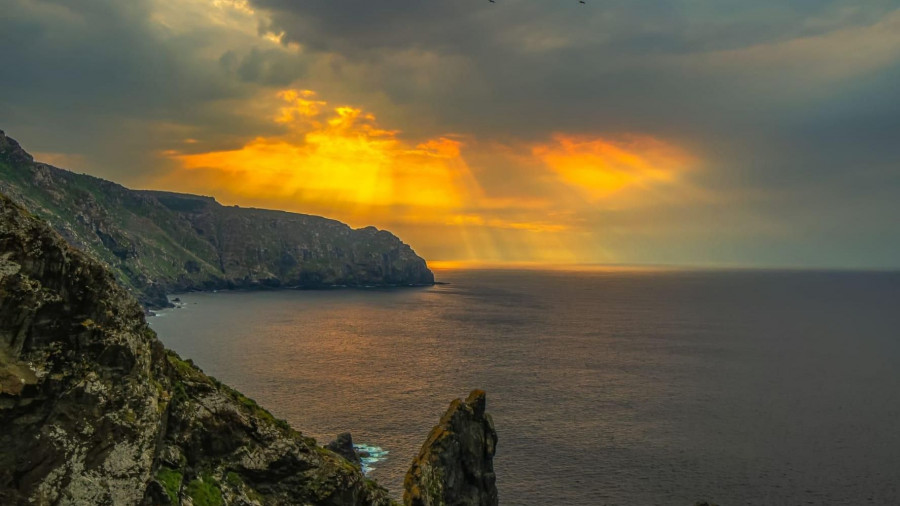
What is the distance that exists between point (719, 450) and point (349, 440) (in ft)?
223

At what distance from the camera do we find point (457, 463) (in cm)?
5262

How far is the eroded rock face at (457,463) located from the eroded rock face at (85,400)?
65.3ft

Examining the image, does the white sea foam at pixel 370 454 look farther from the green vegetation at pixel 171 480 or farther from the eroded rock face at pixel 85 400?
the green vegetation at pixel 171 480

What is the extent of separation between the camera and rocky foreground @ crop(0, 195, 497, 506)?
20.9m

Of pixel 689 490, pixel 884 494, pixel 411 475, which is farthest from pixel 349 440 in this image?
pixel 884 494

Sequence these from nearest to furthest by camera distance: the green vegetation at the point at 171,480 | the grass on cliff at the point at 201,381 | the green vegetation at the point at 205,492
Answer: the green vegetation at the point at 171,480 < the green vegetation at the point at 205,492 < the grass on cliff at the point at 201,381

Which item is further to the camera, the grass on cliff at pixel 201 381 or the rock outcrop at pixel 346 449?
the rock outcrop at pixel 346 449

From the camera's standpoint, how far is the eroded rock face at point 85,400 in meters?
20.8

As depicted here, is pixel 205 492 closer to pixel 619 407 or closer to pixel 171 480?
pixel 171 480

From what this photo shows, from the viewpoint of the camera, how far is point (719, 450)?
9719 centimetres

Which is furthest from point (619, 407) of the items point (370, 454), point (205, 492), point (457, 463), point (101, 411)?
point (101, 411)

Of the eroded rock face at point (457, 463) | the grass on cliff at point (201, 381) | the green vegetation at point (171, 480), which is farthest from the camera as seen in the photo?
the eroded rock face at point (457, 463)

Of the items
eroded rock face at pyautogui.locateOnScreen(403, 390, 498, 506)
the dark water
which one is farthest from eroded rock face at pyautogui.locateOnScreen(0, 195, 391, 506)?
the dark water

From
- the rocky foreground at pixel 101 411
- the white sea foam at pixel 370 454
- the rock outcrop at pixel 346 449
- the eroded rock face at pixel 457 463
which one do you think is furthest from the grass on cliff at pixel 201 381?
the white sea foam at pixel 370 454
